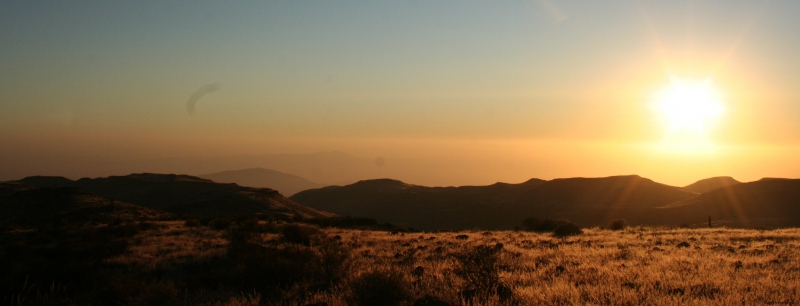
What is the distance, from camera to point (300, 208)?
69.6 m

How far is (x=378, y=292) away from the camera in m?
8.23

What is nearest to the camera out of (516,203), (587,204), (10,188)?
(10,188)

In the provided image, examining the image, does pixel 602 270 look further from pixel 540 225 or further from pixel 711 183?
pixel 711 183

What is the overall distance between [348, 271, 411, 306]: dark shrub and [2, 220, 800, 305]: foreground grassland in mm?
18

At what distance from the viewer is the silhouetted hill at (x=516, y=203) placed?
69.0 metres

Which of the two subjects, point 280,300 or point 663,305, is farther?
point 280,300

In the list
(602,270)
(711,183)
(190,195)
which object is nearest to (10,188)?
A: (190,195)

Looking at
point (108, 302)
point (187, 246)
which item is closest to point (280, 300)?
point (108, 302)

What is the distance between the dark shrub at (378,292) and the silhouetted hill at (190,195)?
154ft

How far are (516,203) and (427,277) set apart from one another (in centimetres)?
7137

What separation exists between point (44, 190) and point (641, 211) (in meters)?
72.9

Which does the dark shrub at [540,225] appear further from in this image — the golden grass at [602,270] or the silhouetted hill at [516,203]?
the silhouetted hill at [516,203]

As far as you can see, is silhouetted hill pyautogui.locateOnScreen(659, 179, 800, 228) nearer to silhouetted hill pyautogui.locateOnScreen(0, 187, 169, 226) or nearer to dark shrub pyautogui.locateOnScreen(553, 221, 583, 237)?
dark shrub pyautogui.locateOnScreen(553, 221, 583, 237)

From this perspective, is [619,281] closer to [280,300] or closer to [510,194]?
[280,300]
